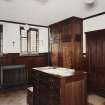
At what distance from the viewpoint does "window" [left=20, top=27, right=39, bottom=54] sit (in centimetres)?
564

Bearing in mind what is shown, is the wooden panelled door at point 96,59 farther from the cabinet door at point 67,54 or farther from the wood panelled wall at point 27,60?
the wood panelled wall at point 27,60

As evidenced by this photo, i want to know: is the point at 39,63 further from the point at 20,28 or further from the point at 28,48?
the point at 20,28

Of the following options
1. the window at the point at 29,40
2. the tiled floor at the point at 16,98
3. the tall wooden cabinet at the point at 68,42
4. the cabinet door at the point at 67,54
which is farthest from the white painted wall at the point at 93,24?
the window at the point at 29,40

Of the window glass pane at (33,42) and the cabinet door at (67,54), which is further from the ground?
the window glass pane at (33,42)

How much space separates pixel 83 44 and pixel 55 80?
118 inches

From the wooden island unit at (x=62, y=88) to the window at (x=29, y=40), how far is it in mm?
3157

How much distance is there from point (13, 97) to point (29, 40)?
2.61m

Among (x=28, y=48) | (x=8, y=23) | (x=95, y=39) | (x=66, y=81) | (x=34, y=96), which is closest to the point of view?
(x=66, y=81)

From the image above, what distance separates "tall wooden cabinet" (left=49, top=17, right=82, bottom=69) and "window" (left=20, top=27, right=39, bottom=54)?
0.93 m

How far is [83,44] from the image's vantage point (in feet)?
16.1

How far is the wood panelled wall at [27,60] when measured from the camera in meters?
5.18

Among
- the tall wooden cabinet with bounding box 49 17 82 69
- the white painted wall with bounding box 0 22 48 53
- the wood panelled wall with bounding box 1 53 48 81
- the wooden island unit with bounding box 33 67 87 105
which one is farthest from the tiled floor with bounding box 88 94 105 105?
the white painted wall with bounding box 0 22 48 53

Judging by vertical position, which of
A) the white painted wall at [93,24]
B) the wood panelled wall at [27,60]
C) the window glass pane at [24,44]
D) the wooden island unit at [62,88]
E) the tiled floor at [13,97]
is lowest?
the tiled floor at [13,97]

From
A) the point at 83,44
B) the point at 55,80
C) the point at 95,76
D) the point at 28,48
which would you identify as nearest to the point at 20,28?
the point at 28,48
